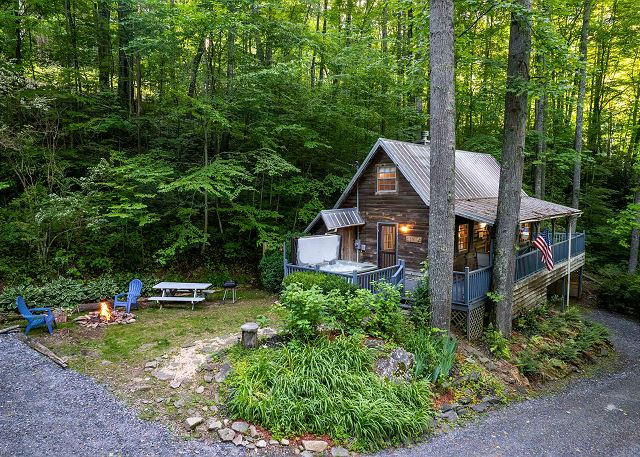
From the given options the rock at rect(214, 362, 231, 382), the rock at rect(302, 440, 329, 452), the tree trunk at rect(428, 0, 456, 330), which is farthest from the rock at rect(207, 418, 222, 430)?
the tree trunk at rect(428, 0, 456, 330)

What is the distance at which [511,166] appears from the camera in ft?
32.8

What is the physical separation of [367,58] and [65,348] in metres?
15.3

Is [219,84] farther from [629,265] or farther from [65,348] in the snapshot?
[629,265]

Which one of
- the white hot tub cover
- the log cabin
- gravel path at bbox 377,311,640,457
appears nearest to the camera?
gravel path at bbox 377,311,640,457

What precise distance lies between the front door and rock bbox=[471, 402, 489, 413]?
20.5 ft

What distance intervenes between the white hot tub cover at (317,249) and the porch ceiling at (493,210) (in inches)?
174

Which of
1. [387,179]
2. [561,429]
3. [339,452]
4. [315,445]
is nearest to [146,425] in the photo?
[315,445]

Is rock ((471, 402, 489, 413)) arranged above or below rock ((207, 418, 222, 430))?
below

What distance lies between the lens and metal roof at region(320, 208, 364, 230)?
12.8m

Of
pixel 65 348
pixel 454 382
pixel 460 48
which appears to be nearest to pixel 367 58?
pixel 460 48

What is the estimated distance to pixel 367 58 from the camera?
642 inches

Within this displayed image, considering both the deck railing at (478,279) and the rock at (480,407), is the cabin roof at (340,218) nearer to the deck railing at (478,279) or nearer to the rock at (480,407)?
the deck railing at (478,279)

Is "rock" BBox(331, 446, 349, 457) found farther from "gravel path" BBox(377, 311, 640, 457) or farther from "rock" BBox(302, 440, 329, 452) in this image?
"gravel path" BBox(377, 311, 640, 457)

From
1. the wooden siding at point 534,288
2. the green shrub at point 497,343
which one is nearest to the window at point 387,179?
the wooden siding at point 534,288
